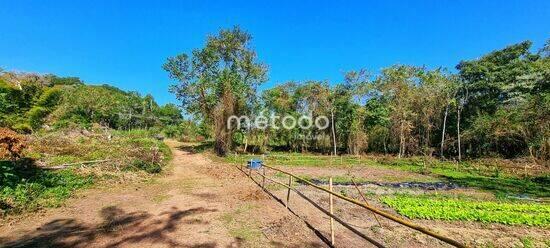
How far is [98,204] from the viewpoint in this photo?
36.4 ft

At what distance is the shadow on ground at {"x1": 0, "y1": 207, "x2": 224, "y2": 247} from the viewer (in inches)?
294

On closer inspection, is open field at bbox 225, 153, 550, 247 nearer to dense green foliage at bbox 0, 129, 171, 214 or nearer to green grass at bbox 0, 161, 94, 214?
dense green foliage at bbox 0, 129, 171, 214

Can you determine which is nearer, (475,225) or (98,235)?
(98,235)

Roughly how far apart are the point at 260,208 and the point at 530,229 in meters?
7.84

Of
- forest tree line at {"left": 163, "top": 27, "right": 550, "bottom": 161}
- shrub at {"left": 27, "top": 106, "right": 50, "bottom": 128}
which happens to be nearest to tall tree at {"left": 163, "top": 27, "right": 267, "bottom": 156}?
forest tree line at {"left": 163, "top": 27, "right": 550, "bottom": 161}

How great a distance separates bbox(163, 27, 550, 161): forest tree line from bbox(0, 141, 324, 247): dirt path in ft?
62.0

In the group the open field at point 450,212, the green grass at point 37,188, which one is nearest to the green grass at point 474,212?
the open field at point 450,212

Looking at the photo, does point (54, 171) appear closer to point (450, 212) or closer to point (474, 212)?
point (450, 212)

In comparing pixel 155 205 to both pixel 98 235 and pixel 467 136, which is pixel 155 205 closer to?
pixel 98 235

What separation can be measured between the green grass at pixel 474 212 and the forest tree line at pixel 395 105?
2105 centimetres

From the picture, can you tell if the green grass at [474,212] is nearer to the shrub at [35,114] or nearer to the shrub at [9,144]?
the shrub at [9,144]

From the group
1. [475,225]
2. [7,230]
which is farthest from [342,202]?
[7,230]

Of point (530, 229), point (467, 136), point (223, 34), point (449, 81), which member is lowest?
point (530, 229)

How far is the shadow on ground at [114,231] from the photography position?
7465 mm
